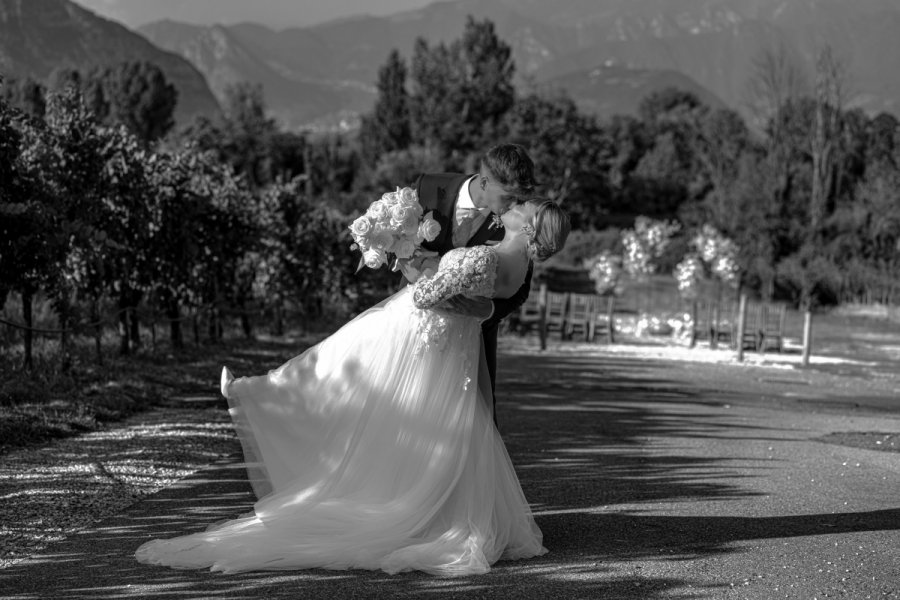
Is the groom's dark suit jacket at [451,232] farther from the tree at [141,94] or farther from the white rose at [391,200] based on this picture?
the tree at [141,94]

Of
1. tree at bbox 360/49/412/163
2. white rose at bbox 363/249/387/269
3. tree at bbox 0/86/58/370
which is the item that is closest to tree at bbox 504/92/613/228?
tree at bbox 360/49/412/163

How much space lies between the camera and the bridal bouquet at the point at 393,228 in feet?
23.1

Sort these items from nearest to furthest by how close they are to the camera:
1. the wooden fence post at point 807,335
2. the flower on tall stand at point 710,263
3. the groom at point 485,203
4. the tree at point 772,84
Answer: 1. the groom at point 485,203
2. the wooden fence post at point 807,335
3. the flower on tall stand at point 710,263
4. the tree at point 772,84

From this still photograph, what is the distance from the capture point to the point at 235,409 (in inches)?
273

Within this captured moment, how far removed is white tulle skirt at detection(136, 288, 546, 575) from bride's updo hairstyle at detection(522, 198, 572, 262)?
630mm

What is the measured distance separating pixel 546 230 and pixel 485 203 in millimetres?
488

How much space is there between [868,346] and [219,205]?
25566mm

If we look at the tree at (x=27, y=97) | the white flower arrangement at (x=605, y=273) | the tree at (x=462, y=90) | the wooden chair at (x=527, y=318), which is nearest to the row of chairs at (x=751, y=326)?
the wooden chair at (x=527, y=318)

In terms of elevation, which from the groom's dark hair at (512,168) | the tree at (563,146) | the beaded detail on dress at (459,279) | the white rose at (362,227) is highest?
the tree at (563,146)

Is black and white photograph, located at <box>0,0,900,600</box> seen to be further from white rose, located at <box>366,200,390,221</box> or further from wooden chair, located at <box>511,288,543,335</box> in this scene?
wooden chair, located at <box>511,288,543,335</box>

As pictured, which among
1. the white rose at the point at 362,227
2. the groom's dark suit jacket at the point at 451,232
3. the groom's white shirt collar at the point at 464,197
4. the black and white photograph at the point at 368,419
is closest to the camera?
the black and white photograph at the point at 368,419

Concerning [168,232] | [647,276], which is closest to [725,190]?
[647,276]

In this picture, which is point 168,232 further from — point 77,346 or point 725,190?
point 725,190

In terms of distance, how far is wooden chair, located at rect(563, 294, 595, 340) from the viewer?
3828cm
